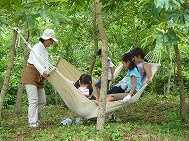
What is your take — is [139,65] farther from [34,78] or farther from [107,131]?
[107,131]

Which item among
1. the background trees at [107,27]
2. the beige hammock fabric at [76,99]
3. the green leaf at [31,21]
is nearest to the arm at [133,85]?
the beige hammock fabric at [76,99]

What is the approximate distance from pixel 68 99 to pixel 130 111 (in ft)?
5.71

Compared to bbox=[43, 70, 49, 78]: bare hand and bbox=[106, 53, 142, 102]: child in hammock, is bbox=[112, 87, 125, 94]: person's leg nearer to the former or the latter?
bbox=[106, 53, 142, 102]: child in hammock

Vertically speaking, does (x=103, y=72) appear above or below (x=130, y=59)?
below

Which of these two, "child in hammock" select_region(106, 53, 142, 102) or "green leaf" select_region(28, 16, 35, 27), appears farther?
"child in hammock" select_region(106, 53, 142, 102)

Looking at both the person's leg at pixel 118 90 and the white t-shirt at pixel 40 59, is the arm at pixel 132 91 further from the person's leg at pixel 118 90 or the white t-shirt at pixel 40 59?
the white t-shirt at pixel 40 59

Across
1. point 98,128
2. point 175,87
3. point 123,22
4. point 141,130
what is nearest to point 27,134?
point 98,128

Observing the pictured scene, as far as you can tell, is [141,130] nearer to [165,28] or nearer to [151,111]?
[165,28]

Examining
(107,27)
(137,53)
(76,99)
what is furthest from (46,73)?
(107,27)

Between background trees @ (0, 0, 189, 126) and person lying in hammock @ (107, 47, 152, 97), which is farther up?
background trees @ (0, 0, 189, 126)

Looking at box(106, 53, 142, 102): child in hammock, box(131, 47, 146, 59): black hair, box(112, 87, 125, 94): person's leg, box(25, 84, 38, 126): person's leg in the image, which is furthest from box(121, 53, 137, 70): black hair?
box(25, 84, 38, 126): person's leg

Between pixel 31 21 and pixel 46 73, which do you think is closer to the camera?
pixel 31 21

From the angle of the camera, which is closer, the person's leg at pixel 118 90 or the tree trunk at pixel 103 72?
the tree trunk at pixel 103 72

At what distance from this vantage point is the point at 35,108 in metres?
4.17
